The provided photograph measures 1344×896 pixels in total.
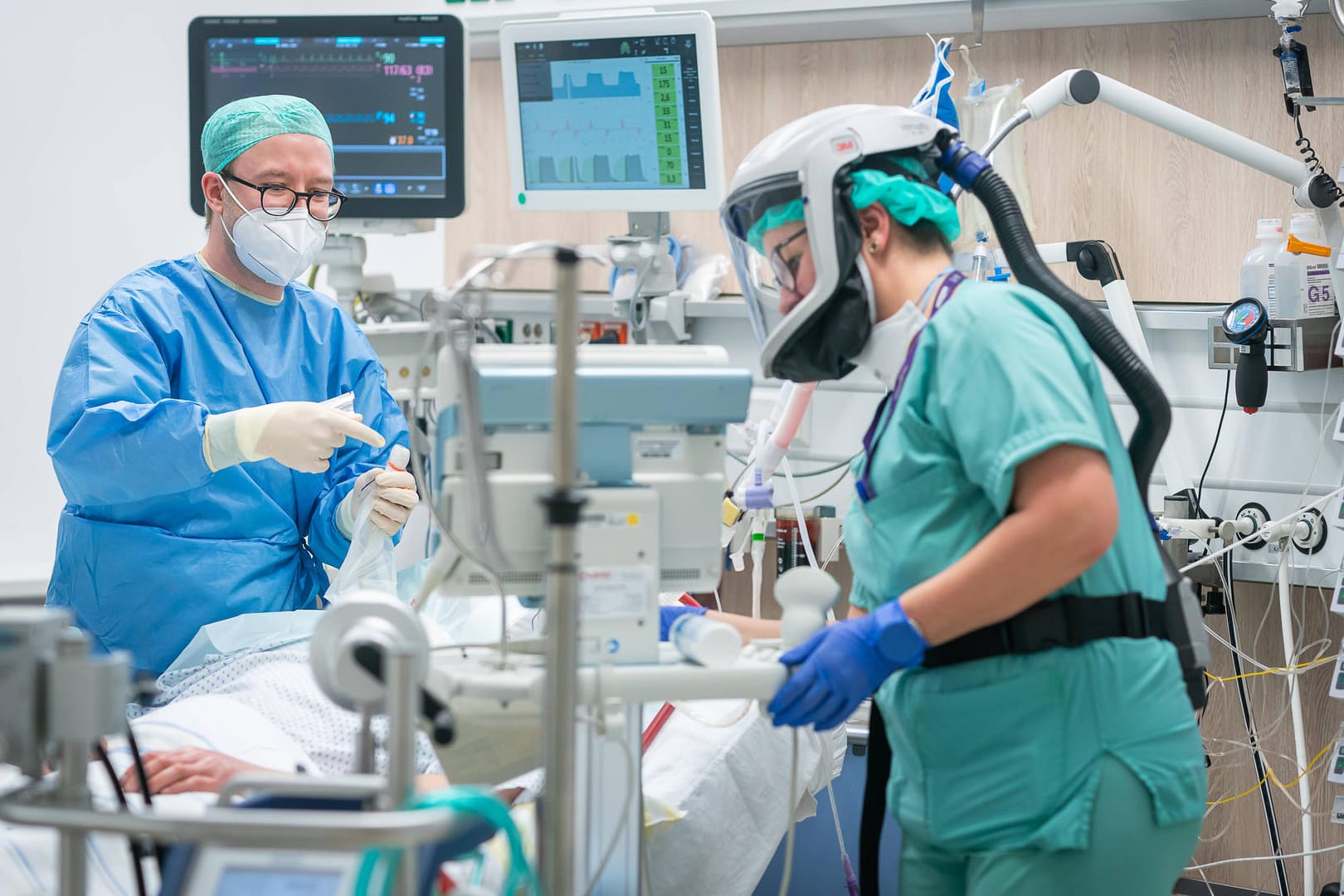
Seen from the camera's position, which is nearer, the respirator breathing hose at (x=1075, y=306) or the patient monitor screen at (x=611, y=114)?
the respirator breathing hose at (x=1075, y=306)

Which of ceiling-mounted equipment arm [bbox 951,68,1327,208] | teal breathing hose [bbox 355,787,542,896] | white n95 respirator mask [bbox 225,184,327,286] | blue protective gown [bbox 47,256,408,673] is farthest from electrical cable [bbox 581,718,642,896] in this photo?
ceiling-mounted equipment arm [bbox 951,68,1327,208]

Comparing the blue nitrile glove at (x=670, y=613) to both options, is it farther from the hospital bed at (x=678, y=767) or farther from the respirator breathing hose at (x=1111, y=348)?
the respirator breathing hose at (x=1111, y=348)

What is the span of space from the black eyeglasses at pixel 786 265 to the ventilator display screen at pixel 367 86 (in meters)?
1.72

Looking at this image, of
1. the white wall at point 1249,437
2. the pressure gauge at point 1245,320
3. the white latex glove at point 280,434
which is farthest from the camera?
the white wall at point 1249,437

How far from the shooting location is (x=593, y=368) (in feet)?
4.58

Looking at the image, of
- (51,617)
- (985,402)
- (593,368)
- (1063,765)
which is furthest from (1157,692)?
(51,617)

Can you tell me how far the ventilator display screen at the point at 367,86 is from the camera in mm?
3100

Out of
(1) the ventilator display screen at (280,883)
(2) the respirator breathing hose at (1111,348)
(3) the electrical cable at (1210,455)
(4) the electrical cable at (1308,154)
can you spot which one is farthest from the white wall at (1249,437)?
(1) the ventilator display screen at (280,883)

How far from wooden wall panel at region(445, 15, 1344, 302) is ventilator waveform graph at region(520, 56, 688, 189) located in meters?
0.51

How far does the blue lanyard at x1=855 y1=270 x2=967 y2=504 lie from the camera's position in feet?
4.85

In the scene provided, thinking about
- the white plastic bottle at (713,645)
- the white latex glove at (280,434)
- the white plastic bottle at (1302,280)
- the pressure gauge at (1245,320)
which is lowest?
the white plastic bottle at (713,645)

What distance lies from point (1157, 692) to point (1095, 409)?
0.32 m

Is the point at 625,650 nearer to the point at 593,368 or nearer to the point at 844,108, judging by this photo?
the point at 593,368

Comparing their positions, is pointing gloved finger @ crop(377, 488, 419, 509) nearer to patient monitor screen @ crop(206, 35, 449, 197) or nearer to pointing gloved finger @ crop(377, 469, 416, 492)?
pointing gloved finger @ crop(377, 469, 416, 492)
